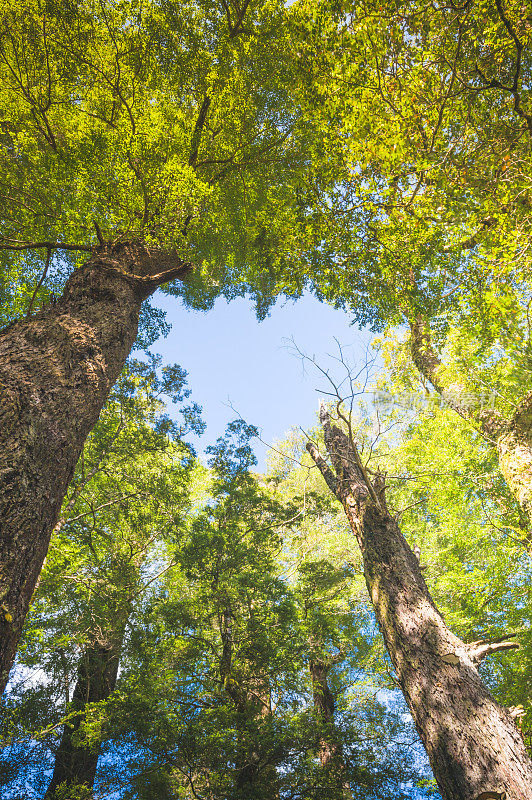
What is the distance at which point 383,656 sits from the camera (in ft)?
30.2

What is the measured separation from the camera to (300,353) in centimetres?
518

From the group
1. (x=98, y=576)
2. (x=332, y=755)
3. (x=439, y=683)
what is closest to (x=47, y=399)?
(x=439, y=683)

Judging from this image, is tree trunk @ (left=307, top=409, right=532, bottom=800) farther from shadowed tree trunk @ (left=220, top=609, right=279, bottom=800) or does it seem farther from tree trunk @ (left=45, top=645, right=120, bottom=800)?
tree trunk @ (left=45, top=645, right=120, bottom=800)

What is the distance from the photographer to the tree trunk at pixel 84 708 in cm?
597

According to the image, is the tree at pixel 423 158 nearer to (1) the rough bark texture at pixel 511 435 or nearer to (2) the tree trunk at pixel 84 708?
(1) the rough bark texture at pixel 511 435

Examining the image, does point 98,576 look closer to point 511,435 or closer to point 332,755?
point 332,755

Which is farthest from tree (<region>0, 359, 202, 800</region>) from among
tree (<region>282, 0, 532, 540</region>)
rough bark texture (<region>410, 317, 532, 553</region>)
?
rough bark texture (<region>410, 317, 532, 553</region>)

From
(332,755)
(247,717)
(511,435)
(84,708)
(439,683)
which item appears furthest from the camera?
(84,708)

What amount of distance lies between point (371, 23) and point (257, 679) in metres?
9.18

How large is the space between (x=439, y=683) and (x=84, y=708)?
653cm

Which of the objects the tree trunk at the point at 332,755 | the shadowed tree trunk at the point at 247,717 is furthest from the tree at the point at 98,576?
the tree trunk at the point at 332,755

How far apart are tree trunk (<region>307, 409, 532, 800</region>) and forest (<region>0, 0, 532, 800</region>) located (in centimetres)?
2

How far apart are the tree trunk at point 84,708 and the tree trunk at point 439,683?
459 centimetres

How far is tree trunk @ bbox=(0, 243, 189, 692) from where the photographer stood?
189 cm
